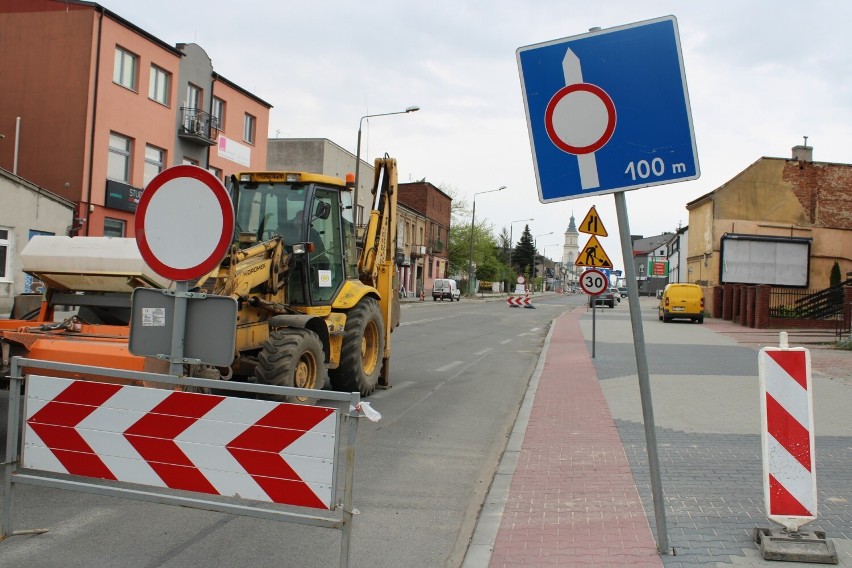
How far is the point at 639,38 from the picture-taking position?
12.7 ft

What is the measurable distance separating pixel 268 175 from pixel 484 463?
4562 millimetres

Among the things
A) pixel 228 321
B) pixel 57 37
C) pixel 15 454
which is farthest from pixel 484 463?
pixel 57 37

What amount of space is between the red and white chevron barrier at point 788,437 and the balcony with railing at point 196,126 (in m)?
28.6

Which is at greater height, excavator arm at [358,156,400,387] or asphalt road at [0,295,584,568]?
excavator arm at [358,156,400,387]

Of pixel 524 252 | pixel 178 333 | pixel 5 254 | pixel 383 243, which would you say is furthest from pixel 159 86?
pixel 524 252

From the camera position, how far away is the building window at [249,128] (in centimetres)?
3569

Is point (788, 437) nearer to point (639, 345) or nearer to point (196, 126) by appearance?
point (639, 345)

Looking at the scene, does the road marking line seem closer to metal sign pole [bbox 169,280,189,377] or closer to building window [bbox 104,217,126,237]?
metal sign pole [bbox 169,280,189,377]

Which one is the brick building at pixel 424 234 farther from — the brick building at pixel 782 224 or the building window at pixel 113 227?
the building window at pixel 113 227

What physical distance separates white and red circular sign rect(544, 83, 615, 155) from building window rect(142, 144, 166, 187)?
26.4 metres

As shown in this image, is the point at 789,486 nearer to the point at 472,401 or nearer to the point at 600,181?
the point at 600,181

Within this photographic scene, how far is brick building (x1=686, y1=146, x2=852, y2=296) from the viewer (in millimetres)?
39625

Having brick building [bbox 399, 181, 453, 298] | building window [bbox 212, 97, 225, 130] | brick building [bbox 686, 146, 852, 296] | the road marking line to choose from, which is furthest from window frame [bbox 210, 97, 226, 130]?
brick building [bbox 399, 181, 453, 298]

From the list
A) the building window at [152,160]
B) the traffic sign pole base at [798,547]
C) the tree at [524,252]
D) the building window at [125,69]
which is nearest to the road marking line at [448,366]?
the traffic sign pole base at [798,547]
